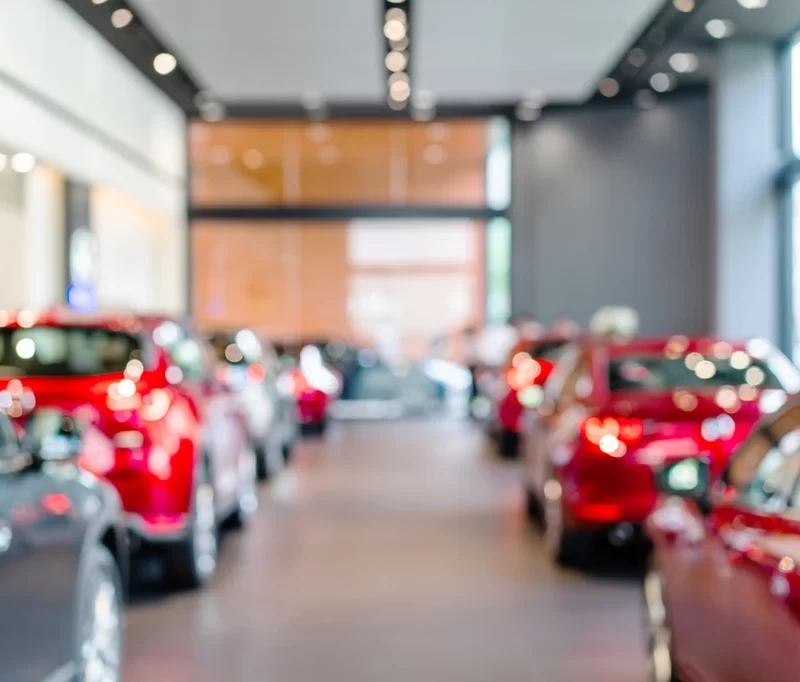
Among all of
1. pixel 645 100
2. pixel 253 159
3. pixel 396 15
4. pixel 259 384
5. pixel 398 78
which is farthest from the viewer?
pixel 253 159

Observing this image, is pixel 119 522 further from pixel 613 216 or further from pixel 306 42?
pixel 613 216

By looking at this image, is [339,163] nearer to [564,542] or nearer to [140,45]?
[140,45]

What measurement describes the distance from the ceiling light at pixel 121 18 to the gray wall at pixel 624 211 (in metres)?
10.5

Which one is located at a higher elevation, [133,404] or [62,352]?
[62,352]

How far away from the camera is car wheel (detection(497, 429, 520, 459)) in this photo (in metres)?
17.4

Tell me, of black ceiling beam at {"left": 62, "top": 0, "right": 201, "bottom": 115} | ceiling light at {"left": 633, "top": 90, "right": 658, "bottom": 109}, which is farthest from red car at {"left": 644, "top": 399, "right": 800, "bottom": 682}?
ceiling light at {"left": 633, "top": 90, "right": 658, "bottom": 109}

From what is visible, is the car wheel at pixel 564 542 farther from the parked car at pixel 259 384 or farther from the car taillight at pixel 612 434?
the parked car at pixel 259 384

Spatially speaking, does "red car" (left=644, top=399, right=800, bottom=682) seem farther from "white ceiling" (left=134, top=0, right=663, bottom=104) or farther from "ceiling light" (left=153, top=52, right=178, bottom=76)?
"ceiling light" (left=153, top=52, right=178, bottom=76)

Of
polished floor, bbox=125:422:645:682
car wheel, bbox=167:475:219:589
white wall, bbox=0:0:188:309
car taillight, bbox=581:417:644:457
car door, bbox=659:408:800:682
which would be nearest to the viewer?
car door, bbox=659:408:800:682

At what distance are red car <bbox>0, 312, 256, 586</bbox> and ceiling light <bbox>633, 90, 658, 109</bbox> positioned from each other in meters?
19.2

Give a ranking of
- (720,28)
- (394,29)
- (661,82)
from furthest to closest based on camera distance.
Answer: (661,82)
(394,29)
(720,28)

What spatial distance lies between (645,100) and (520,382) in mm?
11713

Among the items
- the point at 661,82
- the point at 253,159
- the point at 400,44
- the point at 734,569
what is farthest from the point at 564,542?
the point at 253,159

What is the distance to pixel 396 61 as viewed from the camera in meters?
21.8
